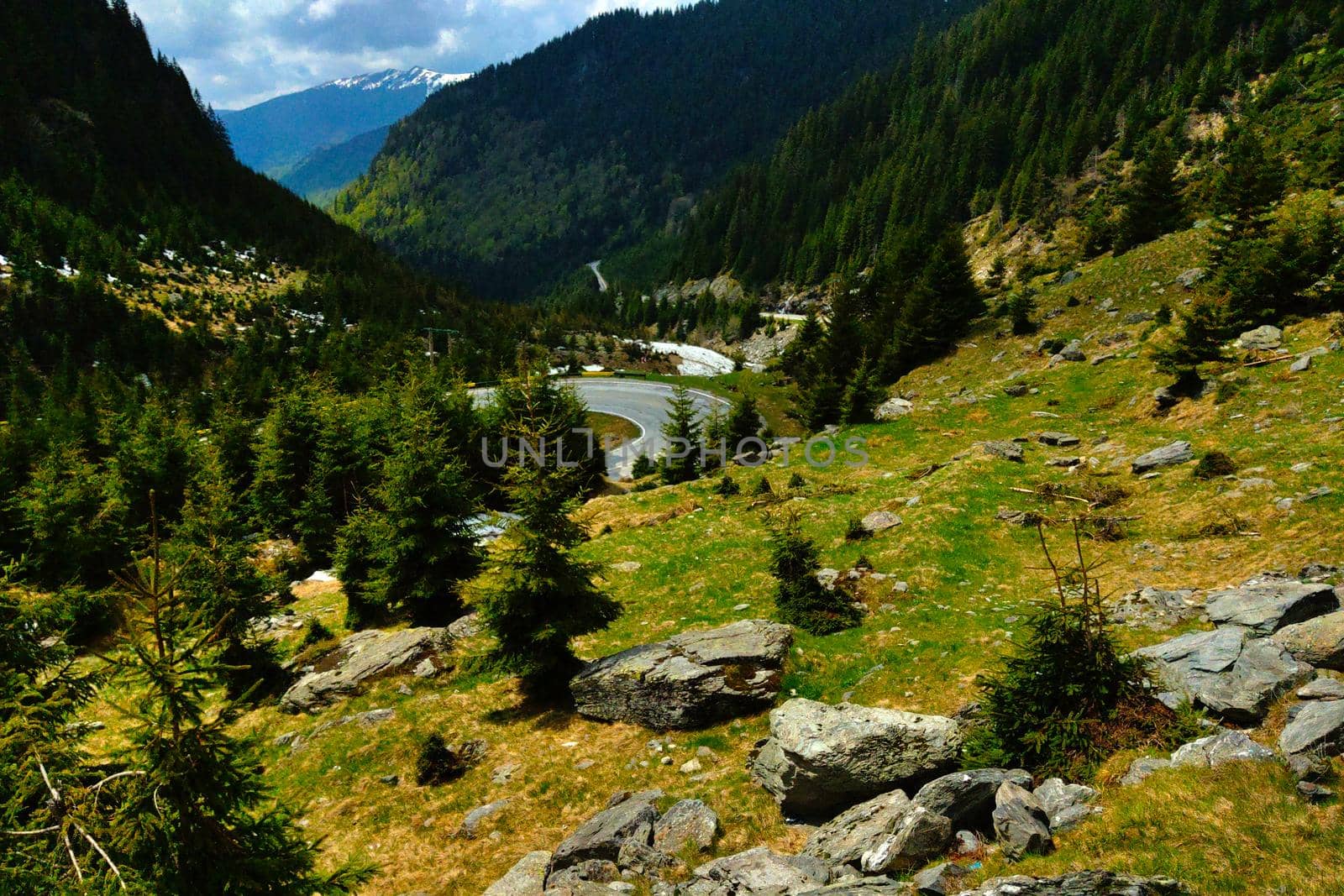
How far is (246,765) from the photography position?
728 cm

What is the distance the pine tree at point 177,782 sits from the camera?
6.63 m

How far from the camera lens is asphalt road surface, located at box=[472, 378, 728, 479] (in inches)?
2712

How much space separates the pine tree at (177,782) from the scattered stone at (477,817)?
23.1ft

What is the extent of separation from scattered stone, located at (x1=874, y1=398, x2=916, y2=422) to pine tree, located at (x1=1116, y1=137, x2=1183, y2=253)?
32.3 metres

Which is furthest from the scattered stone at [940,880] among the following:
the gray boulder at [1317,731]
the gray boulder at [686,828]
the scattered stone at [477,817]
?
the scattered stone at [477,817]

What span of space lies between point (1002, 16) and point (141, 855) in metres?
256

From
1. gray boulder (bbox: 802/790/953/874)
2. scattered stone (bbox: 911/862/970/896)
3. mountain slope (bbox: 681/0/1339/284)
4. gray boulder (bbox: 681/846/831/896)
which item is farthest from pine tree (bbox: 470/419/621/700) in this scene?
mountain slope (bbox: 681/0/1339/284)

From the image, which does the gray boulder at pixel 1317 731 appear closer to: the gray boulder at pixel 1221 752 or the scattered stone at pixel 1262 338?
the gray boulder at pixel 1221 752

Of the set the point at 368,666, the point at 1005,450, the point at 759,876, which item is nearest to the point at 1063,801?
the point at 759,876

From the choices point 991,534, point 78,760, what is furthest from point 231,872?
point 991,534

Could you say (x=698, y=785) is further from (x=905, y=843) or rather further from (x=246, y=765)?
(x=246, y=765)

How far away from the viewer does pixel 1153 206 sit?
2219 inches

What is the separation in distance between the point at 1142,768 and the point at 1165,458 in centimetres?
1925

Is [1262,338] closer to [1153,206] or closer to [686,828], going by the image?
[1153,206]
